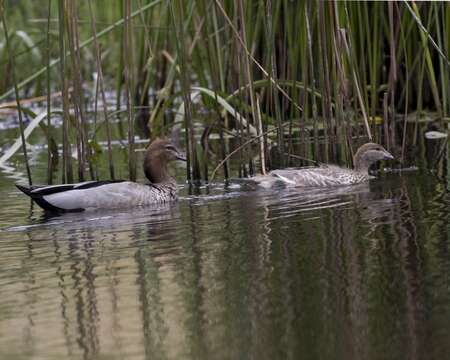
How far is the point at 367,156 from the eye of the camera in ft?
32.8

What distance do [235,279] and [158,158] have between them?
4015 mm

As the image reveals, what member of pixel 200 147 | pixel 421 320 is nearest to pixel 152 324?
pixel 421 320

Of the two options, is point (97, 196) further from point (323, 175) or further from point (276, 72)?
point (276, 72)

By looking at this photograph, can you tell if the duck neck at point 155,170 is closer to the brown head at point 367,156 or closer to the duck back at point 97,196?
the duck back at point 97,196

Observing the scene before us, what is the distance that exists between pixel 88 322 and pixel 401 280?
1.55 meters

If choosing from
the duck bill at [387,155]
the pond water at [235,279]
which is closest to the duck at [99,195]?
the pond water at [235,279]

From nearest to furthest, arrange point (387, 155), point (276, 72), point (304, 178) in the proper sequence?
1. point (304, 178)
2. point (387, 155)
3. point (276, 72)

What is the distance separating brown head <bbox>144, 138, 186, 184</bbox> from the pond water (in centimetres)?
85

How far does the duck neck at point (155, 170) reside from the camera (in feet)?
33.2

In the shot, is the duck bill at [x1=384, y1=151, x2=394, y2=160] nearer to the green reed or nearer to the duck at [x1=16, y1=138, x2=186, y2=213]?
the green reed

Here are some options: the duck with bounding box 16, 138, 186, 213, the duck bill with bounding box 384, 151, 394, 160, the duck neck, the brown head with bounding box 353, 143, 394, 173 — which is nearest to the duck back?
the duck with bounding box 16, 138, 186, 213

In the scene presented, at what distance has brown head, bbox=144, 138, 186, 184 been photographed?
10.1 m

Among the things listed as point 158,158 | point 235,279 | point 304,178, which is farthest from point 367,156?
point 235,279

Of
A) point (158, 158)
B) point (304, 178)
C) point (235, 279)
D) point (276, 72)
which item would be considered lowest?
point (235, 279)
